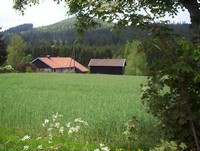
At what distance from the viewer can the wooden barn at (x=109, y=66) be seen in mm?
107375

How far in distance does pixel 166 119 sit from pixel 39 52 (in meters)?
145

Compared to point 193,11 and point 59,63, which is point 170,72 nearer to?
point 193,11

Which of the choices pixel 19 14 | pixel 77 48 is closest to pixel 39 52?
pixel 77 48

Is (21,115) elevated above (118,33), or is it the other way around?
(118,33)

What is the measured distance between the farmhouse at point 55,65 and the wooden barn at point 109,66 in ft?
33.9

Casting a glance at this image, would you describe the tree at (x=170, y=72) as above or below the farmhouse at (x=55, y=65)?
above

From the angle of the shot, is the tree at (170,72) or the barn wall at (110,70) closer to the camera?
the tree at (170,72)

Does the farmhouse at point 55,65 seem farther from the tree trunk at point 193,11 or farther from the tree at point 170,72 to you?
the tree at point 170,72

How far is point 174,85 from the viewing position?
5473 millimetres

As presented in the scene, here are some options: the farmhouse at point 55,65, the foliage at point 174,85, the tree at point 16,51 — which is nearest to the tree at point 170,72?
the foliage at point 174,85

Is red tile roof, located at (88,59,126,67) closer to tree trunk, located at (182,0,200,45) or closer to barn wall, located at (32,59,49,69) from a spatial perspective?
barn wall, located at (32,59,49,69)

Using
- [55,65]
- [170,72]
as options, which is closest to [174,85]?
[170,72]

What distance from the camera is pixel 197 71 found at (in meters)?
5.09

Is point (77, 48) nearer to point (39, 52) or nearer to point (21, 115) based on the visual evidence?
Result: point (39, 52)
